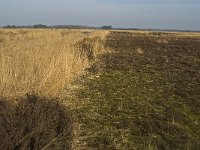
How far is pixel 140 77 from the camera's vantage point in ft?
48.4

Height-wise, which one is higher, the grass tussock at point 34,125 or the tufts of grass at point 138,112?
the grass tussock at point 34,125

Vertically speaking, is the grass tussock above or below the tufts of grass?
above

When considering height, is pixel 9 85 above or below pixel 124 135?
above

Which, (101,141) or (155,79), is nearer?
(101,141)

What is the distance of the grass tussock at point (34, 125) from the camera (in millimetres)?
5195

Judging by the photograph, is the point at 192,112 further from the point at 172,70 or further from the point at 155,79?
the point at 172,70

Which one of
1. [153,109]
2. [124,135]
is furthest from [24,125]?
[153,109]

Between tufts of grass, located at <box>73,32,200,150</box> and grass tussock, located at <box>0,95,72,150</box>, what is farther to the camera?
tufts of grass, located at <box>73,32,200,150</box>

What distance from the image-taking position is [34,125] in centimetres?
564

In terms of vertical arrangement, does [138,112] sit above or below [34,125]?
below

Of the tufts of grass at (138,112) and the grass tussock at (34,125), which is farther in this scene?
the tufts of grass at (138,112)

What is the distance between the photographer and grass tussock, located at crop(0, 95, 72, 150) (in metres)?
5.20

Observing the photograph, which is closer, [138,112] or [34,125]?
[34,125]

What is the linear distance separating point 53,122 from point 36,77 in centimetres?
307
